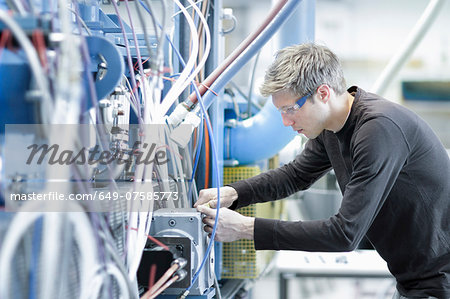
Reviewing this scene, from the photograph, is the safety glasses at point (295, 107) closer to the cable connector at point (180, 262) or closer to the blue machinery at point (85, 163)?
the blue machinery at point (85, 163)

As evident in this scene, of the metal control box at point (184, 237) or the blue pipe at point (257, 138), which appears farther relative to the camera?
the blue pipe at point (257, 138)

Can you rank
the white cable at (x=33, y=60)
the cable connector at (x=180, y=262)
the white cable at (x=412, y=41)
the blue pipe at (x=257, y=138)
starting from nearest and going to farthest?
the white cable at (x=33, y=60), the cable connector at (x=180, y=262), the white cable at (x=412, y=41), the blue pipe at (x=257, y=138)

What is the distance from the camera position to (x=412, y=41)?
5.76ft

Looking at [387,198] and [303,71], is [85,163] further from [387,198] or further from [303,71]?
[387,198]

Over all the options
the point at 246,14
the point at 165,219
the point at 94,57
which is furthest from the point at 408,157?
the point at 246,14

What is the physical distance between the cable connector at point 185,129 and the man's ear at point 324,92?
355 mm

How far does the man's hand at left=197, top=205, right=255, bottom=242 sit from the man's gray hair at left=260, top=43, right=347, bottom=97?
368 millimetres

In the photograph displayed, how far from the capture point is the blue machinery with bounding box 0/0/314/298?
586 mm

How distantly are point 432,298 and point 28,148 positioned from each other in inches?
43.8

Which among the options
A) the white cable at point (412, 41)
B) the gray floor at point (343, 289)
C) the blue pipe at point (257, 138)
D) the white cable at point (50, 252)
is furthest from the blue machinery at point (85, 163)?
the gray floor at point (343, 289)

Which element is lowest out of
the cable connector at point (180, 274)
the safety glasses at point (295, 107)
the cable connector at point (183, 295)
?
the cable connector at point (183, 295)

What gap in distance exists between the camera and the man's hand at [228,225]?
3.69ft

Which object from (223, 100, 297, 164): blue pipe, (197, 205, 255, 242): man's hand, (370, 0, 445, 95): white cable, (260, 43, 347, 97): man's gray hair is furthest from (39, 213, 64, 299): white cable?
(370, 0, 445, 95): white cable

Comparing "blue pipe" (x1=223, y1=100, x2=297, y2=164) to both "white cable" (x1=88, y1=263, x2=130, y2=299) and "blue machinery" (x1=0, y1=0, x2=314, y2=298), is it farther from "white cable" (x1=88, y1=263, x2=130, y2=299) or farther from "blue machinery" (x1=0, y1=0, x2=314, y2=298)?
"white cable" (x1=88, y1=263, x2=130, y2=299)
